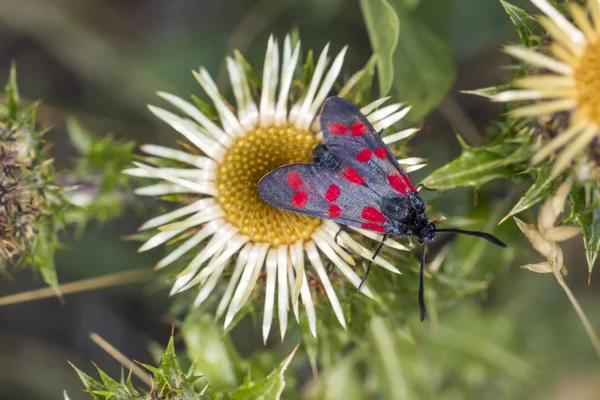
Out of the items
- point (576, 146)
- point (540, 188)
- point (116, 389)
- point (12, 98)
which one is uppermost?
point (12, 98)

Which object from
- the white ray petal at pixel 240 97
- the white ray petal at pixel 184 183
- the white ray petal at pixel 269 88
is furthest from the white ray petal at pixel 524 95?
the white ray petal at pixel 184 183

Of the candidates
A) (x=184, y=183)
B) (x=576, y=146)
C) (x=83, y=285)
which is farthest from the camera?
(x=83, y=285)

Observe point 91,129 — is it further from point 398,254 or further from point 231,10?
point 398,254

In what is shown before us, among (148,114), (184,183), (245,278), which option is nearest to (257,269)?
(245,278)

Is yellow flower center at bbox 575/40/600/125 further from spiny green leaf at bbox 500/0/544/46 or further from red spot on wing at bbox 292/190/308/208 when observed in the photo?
red spot on wing at bbox 292/190/308/208

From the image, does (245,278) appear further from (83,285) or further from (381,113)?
(83,285)

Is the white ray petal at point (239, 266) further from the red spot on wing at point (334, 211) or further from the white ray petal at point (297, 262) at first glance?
the red spot on wing at point (334, 211)

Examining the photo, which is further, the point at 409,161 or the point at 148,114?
the point at 148,114
